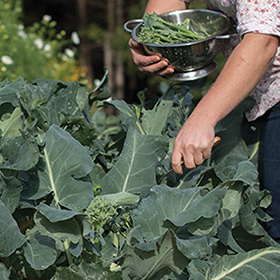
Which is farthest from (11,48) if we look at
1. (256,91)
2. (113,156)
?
(256,91)

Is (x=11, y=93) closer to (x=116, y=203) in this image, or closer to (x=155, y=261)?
(x=116, y=203)

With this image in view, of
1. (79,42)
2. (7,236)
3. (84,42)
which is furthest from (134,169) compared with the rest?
(84,42)

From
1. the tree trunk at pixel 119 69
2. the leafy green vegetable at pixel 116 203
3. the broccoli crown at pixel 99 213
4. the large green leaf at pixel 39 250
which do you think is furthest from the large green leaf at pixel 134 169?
the tree trunk at pixel 119 69

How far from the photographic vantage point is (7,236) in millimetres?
1413

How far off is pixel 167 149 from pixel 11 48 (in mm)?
2742

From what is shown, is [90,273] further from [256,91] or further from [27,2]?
[27,2]

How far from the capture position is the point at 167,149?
70.0 inches

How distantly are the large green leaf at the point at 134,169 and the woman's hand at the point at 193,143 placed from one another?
0.17 m

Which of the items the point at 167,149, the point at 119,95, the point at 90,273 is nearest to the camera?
the point at 90,273

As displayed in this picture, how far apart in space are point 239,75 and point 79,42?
4272 millimetres

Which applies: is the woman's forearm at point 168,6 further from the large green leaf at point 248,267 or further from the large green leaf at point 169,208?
the large green leaf at point 248,267

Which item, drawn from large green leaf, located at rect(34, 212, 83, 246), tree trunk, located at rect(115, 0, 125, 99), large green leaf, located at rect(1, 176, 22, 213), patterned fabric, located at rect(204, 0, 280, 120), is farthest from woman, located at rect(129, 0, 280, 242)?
tree trunk, located at rect(115, 0, 125, 99)

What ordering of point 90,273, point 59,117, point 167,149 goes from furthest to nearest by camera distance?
point 59,117 → point 167,149 → point 90,273

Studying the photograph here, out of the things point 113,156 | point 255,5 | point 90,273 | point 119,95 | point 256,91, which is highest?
point 255,5
